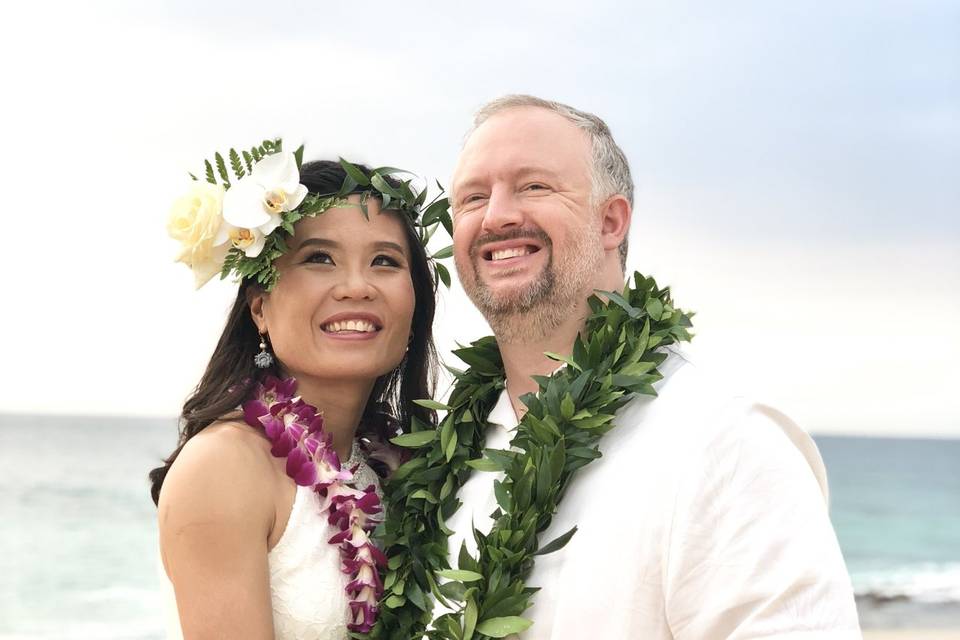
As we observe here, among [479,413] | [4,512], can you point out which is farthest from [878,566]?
[479,413]

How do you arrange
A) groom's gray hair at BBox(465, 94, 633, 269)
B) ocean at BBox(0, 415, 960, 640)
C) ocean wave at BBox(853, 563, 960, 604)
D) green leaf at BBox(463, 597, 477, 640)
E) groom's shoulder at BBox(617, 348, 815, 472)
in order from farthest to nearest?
1. ocean wave at BBox(853, 563, 960, 604)
2. ocean at BBox(0, 415, 960, 640)
3. groom's gray hair at BBox(465, 94, 633, 269)
4. green leaf at BBox(463, 597, 477, 640)
5. groom's shoulder at BBox(617, 348, 815, 472)

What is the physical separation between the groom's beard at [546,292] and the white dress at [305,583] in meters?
0.64

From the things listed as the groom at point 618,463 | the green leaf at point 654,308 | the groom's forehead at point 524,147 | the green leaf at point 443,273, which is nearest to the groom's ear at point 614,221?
the groom at point 618,463

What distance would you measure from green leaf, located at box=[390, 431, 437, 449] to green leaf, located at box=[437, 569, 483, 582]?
1.58 ft

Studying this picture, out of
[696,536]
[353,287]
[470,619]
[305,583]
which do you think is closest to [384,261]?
[353,287]

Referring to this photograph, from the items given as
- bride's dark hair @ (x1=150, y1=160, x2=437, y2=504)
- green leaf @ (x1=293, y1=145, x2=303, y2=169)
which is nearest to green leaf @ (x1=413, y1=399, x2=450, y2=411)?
bride's dark hair @ (x1=150, y1=160, x2=437, y2=504)

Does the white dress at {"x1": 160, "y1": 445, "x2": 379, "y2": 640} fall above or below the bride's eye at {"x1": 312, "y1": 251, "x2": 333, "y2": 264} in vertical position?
below

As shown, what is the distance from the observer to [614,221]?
2.80 metres

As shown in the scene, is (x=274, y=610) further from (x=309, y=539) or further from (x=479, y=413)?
(x=479, y=413)

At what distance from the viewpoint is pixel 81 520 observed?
17609 mm

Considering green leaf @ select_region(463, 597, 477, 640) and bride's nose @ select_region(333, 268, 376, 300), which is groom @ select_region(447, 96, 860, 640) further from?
bride's nose @ select_region(333, 268, 376, 300)

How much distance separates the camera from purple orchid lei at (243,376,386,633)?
2.70 meters

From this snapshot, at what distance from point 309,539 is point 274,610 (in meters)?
0.18

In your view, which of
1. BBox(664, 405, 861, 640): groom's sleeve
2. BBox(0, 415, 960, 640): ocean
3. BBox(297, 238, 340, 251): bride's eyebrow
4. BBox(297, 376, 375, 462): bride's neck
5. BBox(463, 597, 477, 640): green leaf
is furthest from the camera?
BBox(0, 415, 960, 640): ocean
